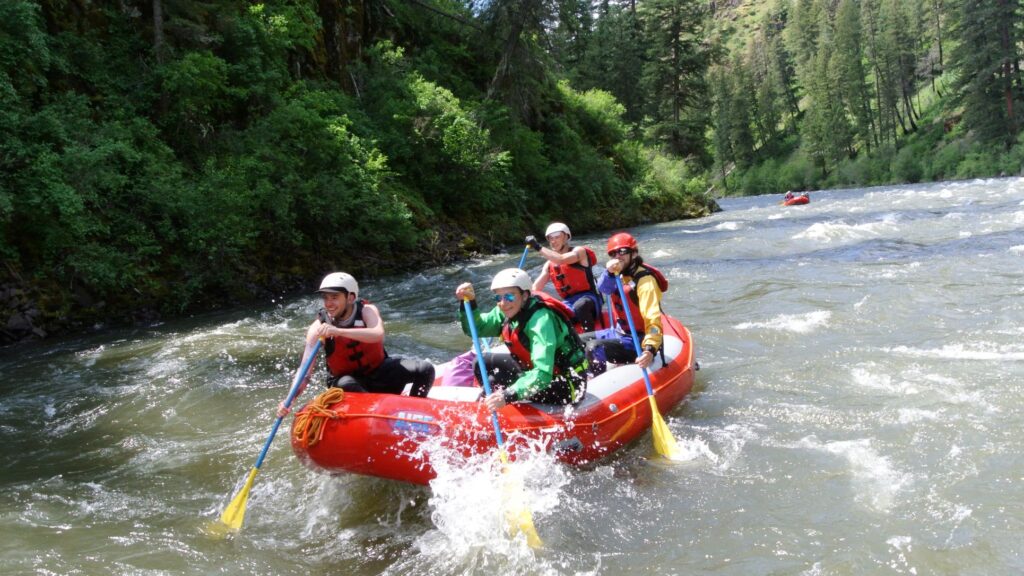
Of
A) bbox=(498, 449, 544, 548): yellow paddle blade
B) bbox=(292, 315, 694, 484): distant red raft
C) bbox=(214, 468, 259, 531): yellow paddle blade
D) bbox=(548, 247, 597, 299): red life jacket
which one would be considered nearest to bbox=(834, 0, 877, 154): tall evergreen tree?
bbox=(548, 247, 597, 299): red life jacket

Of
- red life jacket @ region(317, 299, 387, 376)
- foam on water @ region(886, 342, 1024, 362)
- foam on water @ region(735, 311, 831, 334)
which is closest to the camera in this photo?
red life jacket @ region(317, 299, 387, 376)

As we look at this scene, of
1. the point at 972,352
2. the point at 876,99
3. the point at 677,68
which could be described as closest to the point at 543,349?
the point at 972,352

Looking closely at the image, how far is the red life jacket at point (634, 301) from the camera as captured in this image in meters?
6.13

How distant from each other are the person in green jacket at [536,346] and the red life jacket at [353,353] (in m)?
0.78

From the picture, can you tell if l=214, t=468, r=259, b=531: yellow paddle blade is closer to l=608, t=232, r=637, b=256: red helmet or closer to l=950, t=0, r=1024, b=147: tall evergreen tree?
l=608, t=232, r=637, b=256: red helmet

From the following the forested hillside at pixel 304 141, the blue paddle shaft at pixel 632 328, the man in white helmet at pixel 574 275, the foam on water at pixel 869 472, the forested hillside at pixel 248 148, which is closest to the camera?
the foam on water at pixel 869 472

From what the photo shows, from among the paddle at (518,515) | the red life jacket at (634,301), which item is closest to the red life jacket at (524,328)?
the paddle at (518,515)

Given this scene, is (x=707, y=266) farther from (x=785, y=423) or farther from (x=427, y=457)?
(x=427, y=457)

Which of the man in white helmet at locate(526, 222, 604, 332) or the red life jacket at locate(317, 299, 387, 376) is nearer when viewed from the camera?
the red life jacket at locate(317, 299, 387, 376)

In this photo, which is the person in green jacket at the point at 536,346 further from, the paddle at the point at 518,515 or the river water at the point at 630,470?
the river water at the point at 630,470

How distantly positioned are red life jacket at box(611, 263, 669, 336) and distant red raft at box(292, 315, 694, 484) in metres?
1.43

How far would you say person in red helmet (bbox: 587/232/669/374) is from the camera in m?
5.68

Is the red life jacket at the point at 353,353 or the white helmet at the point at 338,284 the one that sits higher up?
the white helmet at the point at 338,284

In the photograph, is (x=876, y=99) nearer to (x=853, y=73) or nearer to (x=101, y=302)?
(x=853, y=73)
